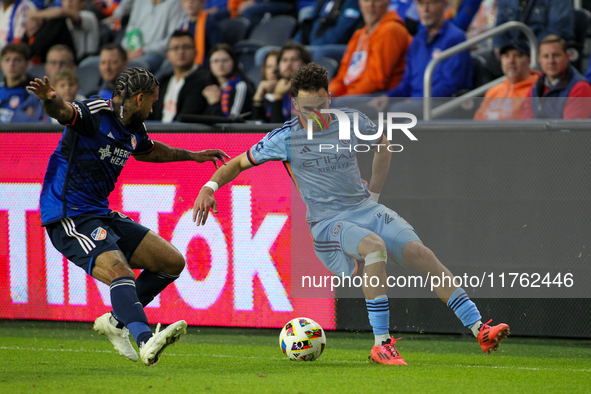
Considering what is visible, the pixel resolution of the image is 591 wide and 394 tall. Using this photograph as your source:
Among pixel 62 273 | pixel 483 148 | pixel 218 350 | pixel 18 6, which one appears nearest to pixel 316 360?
pixel 218 350

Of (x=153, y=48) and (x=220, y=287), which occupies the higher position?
(x=153, y=48)

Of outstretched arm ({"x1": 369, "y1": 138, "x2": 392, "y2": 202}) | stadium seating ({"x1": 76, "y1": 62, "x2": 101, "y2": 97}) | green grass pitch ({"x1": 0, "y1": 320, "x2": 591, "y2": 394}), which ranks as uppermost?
stadium seating ({"x1": 76, "y1": 62, "x2": 101, "y2": 97})

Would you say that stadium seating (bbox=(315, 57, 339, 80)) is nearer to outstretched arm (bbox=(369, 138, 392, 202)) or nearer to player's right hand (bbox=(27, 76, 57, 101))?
outstretched arm (bbox=(369, 138, 392, 202))

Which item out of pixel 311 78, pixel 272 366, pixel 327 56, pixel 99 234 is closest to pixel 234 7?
pixel 327 56

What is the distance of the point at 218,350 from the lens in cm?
576

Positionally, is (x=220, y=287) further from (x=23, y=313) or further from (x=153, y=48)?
(x=153, y=48)

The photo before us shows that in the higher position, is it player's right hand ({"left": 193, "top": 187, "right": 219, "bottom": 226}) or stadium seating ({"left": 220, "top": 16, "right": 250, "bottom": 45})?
stadium seating ({"left": 220, "top": 16, "right": 250, "bottom": 45})

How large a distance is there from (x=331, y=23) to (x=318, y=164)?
16.8 feet

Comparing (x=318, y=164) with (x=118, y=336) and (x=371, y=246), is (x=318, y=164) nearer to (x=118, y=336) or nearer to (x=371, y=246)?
(x=371, y=246)

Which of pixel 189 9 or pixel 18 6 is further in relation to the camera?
pixel 18 6

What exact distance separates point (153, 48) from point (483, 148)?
6354 millimetres

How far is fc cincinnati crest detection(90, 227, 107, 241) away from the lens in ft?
15.5

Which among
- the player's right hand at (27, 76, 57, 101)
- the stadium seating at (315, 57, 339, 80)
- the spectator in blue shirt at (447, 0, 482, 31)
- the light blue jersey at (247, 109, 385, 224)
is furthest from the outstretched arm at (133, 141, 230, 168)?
the spectator in blue shirt at (447, 0, 482, 31)

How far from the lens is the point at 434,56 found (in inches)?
319
